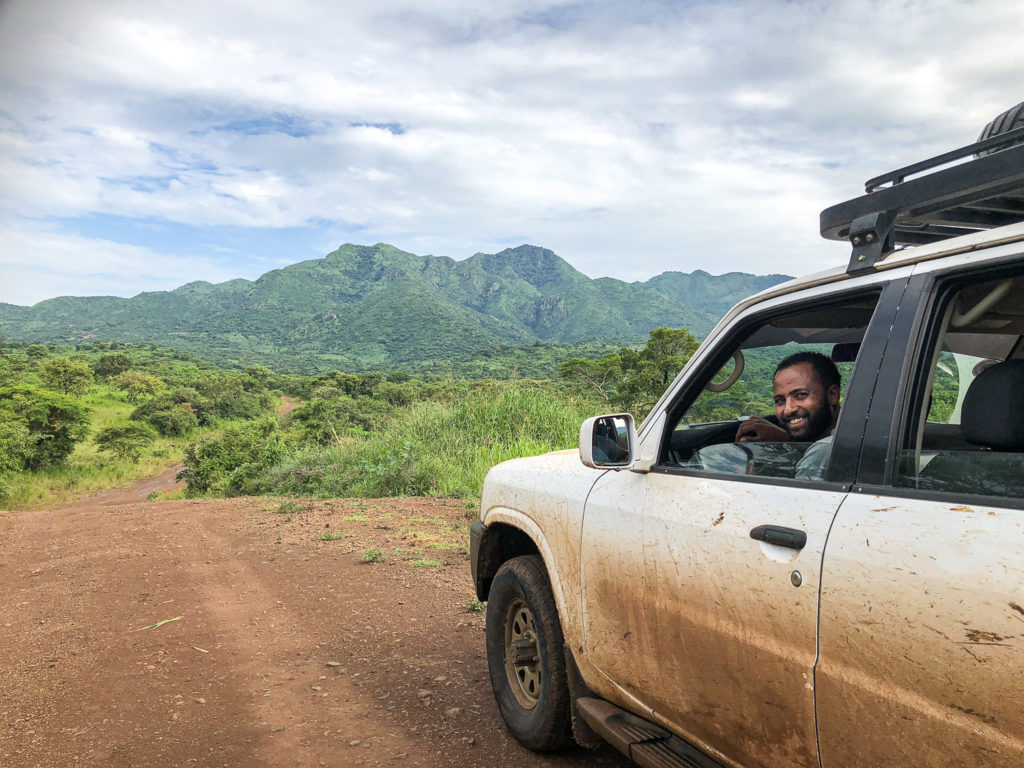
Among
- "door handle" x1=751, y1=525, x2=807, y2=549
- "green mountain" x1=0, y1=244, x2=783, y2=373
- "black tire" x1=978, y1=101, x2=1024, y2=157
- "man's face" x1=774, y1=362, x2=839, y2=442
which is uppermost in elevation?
"green mountain" x1=0, y1=244, x2=783, y2=373

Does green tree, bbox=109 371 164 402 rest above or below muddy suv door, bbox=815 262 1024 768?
below

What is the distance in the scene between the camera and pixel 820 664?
1.73 m

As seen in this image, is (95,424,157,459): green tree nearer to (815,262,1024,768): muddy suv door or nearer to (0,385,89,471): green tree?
(0,385,89,471): green tree

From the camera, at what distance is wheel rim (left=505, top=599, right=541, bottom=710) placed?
321 cm

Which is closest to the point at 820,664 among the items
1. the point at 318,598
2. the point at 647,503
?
the point at 647,503

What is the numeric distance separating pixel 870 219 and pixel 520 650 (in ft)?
7.42

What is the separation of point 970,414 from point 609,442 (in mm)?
1080

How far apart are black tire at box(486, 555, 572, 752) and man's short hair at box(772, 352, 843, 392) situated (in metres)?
1.32

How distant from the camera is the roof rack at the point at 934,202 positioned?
172 cm

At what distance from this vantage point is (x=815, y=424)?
8.26ft

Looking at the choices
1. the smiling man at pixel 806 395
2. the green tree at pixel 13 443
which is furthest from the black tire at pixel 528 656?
the green tree at pixel 13 443

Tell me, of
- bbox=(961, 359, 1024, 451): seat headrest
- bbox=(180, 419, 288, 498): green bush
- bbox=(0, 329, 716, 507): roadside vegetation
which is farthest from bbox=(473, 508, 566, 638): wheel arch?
bbox=(180, 419, 288, 498): green bush

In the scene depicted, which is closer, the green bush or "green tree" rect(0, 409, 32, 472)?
the green bush

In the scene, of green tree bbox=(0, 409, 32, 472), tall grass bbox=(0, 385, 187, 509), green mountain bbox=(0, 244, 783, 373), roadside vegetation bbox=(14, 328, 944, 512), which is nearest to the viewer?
roadside vegetation bbox=(14, 328, 944, 512)
